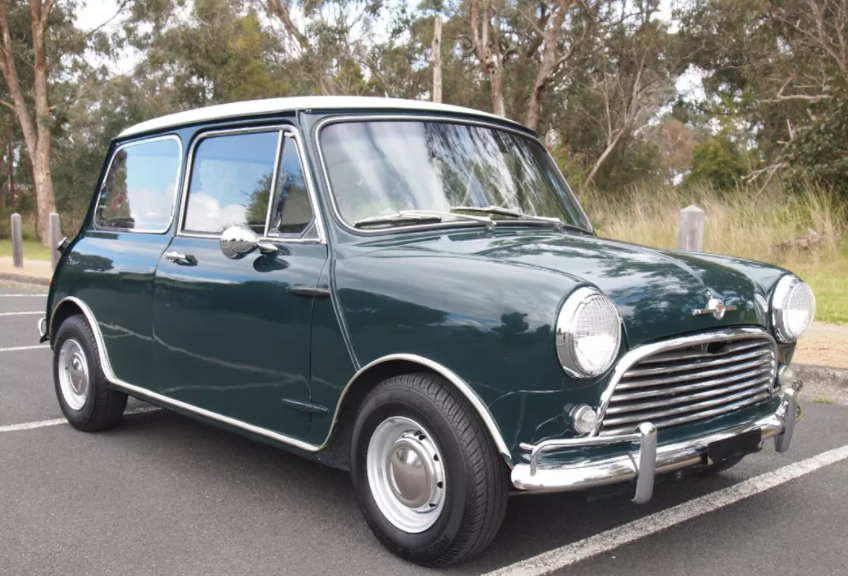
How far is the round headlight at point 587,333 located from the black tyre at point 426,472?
0.41m

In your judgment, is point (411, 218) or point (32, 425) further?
point (32, 425)

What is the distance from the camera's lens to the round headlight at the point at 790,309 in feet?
11.6

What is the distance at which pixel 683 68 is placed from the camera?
97.5 ft

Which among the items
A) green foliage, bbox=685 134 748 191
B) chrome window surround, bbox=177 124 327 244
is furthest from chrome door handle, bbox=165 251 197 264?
green foliage, bbox=685 134 748 191

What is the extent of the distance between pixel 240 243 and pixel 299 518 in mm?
1239

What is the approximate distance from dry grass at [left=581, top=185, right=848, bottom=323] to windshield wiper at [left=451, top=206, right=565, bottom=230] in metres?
7.12

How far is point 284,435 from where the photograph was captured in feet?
12.0

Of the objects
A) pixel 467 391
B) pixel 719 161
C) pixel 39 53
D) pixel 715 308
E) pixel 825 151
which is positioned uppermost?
pixel 39 53

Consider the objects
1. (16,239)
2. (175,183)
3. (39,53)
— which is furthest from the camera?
(39,53)

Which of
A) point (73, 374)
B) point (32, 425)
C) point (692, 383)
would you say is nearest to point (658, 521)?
point (692, 383)

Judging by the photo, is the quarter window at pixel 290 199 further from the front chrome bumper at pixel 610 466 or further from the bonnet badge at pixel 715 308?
the bonnet badge at pixel 715 308

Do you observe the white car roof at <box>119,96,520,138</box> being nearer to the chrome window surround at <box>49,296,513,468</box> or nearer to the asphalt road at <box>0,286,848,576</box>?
the chrome window surround at <box>49,296,513,468</box>

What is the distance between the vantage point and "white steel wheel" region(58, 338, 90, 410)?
5.08m

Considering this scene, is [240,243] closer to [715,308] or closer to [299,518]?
[299,518]
